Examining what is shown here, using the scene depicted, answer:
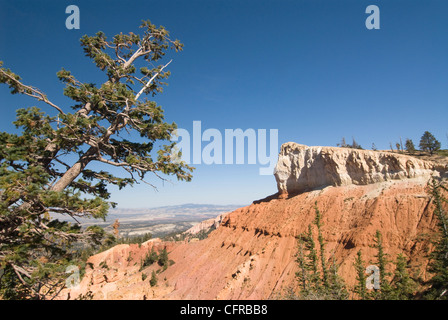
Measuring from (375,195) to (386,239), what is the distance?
22.6ft

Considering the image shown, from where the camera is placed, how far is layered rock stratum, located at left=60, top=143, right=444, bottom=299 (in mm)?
24766

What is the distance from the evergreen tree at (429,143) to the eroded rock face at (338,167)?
28.4m

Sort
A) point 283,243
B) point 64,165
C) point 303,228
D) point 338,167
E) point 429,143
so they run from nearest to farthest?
point 64,165, point 283,243, point 303,228, point 338,167, point 429,143

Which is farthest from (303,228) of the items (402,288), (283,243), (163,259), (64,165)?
(163,259)

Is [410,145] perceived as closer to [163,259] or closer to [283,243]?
[283,243]

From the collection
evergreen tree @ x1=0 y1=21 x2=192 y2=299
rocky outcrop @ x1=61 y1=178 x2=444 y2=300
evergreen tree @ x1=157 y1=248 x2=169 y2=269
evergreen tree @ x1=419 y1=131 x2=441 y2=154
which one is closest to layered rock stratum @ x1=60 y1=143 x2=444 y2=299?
rocky outcrop @ x1=61 y1=178 x2=444 y2=300

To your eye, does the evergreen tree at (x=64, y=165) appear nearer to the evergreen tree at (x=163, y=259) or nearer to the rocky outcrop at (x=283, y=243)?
the rocky outcrop at (x=283, y=243)

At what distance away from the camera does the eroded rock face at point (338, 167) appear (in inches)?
1121

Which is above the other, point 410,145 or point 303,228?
point 410,145

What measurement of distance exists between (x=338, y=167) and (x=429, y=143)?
31.4 m

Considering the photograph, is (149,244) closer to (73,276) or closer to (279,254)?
(279,254)

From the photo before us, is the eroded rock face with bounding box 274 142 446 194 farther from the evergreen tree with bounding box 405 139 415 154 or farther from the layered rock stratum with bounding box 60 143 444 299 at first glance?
the evergreen tree with bounding box 405 139 415 154

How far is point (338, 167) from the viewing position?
3512 cm
